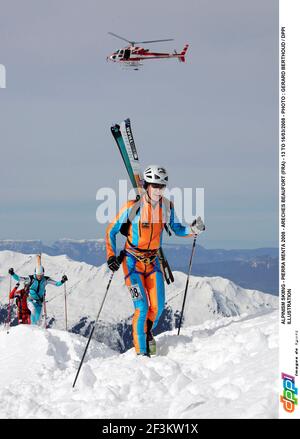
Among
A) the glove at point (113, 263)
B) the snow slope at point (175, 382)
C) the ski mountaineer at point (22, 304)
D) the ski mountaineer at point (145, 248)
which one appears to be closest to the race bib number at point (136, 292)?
the ski mountaineer at point (145, 248)

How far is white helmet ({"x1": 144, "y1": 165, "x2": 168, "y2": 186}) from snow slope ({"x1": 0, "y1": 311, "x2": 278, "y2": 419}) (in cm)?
302

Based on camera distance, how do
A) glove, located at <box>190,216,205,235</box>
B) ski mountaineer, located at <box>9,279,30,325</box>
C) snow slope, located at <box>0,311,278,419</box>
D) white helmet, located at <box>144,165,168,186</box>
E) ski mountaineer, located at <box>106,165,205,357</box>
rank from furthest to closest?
ski mountaineer, located at <box>9,279,30,325</box> → glove, located at <box>190,216,205,235</box> → ski mountaineer, located at <box>106,165,205,357</box> → white helmet, located at <box>144,165,168,186</box> → snow slope, located at <box>0,311,278,419</box>

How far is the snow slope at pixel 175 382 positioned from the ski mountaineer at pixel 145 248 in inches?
22.0

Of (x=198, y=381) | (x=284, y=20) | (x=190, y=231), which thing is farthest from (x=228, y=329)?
(x=284, y=20)

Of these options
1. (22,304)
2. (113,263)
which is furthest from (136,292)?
(22,304)

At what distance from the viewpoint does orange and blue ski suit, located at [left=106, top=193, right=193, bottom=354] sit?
10852 millimetres

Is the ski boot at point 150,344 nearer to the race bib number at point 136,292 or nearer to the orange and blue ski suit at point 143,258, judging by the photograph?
the orange and blue ski suit at point 143,258

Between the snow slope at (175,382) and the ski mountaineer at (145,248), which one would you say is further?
the ski mountaineer at (145,248)

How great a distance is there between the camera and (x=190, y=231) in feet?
37.7

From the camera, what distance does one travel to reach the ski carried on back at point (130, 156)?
11258 millimetres

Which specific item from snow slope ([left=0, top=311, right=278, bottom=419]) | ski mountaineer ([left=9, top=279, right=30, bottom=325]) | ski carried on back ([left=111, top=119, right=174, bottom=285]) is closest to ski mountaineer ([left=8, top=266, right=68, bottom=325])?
ski mountaineer ([left=9, top=279, right=30, bottom=325])

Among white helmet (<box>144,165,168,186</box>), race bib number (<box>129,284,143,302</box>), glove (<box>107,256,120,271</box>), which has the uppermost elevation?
white helmet (<box>144,165,168,186</box>)

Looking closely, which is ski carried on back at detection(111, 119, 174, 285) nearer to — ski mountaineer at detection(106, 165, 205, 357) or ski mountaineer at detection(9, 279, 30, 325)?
ski mountaineer at detection(106, 165, 205, 357)
